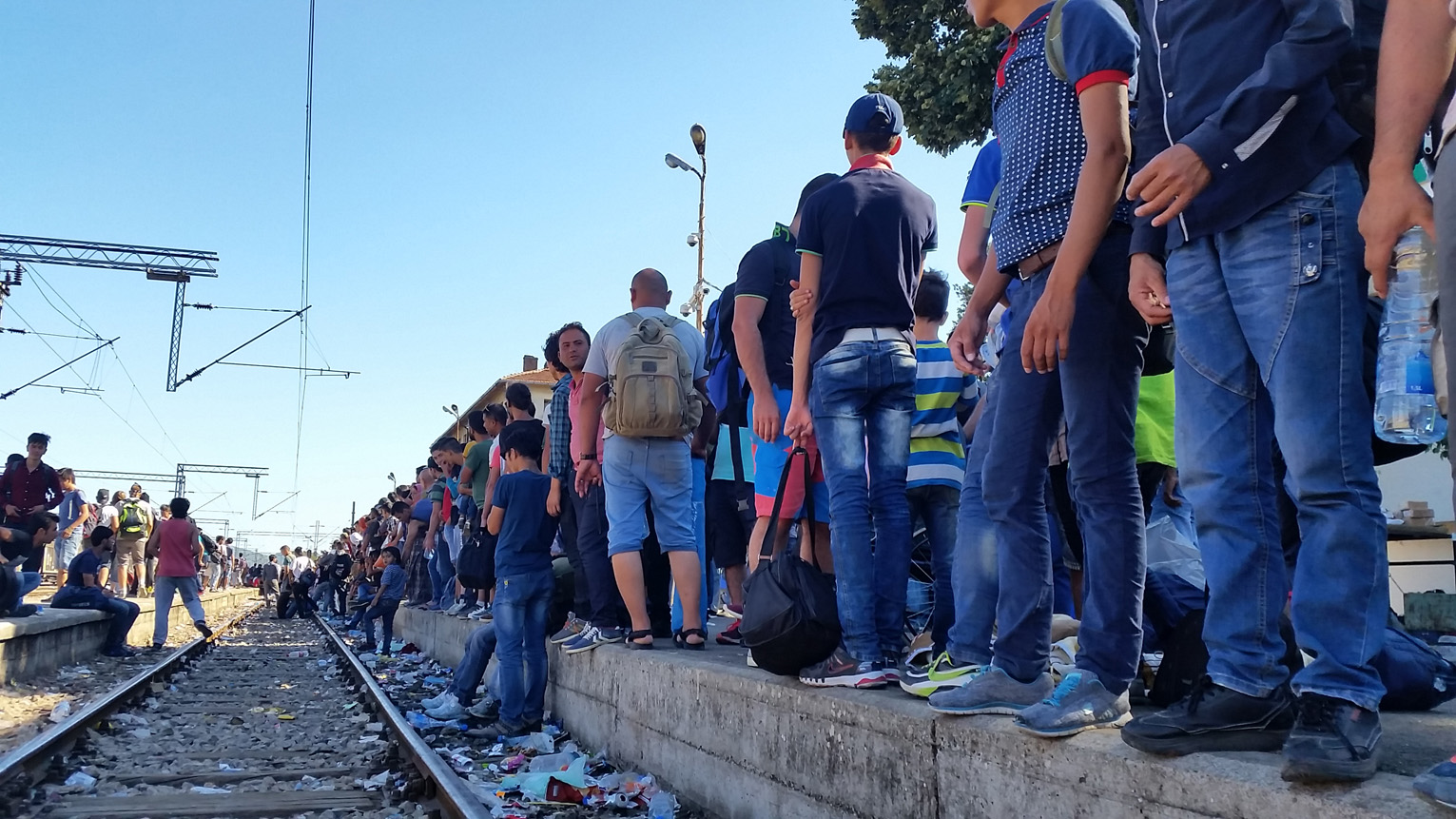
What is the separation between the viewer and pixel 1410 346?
1812mm

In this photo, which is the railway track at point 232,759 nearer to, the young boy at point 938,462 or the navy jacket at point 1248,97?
the young boy at point 938,462

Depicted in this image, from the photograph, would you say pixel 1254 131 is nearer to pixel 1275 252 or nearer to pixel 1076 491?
pixel 1275 252

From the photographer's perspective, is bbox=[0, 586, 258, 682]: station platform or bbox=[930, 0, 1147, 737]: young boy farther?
bbox=[0, 586, 258, 682]: station platform

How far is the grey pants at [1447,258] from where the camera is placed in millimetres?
1621

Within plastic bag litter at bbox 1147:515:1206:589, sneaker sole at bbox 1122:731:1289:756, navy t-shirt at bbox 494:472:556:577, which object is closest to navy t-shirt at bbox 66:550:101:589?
navy t-shirt at bbox 494:472:556:577

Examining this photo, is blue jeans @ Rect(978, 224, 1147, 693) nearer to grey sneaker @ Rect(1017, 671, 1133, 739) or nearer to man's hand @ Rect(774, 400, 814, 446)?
grey sneaker @ Rect(1017, 671, 1133, 739)

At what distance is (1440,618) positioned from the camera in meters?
12.5

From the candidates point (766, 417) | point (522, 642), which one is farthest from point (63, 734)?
point (766, 417)

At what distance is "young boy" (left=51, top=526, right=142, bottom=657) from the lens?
40.1ft

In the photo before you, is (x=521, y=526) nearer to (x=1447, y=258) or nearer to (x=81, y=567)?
(x=1447, y=258)

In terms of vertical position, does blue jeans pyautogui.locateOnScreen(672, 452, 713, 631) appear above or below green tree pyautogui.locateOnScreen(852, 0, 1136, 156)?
below

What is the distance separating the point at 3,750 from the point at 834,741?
17.7ft

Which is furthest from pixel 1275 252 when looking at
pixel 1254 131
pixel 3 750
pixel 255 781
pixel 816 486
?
pixel 3 750

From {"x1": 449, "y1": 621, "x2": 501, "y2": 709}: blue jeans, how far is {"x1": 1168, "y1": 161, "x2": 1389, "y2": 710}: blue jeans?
5.19m
